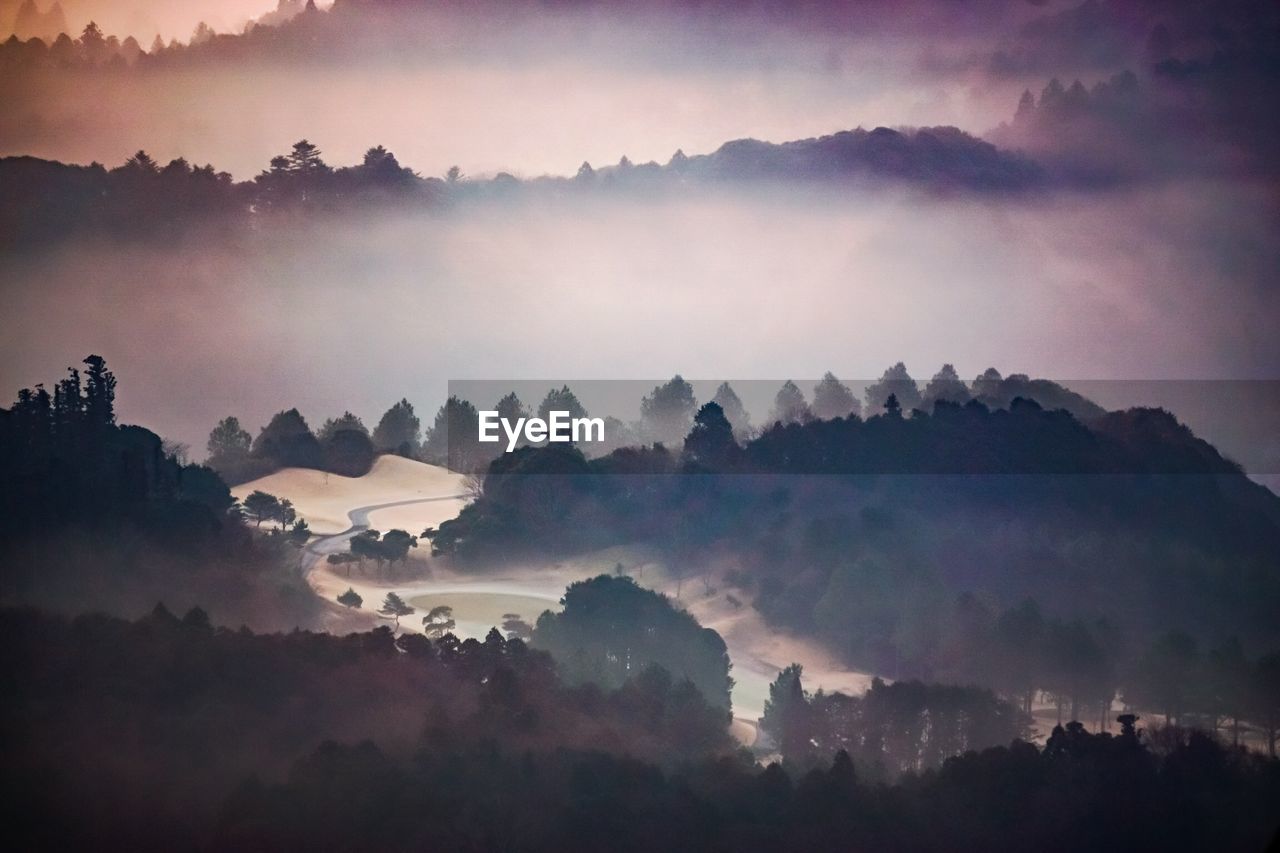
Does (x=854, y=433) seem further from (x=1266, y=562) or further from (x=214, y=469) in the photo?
(x=214, y=469)

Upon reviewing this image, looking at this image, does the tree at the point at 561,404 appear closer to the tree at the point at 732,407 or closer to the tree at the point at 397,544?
the tree at the point at 732,407

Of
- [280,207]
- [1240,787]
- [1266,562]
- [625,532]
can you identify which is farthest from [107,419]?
[1266,562]

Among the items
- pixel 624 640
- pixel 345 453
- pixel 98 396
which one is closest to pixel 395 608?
pixel 624 640

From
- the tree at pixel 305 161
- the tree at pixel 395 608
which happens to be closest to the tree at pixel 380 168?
the tree at pixel 305 161

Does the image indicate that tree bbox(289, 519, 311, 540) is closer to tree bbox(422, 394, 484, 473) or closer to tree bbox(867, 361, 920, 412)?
tree bbox(422, 394, 484, 473)

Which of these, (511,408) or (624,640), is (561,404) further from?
(624,640)
